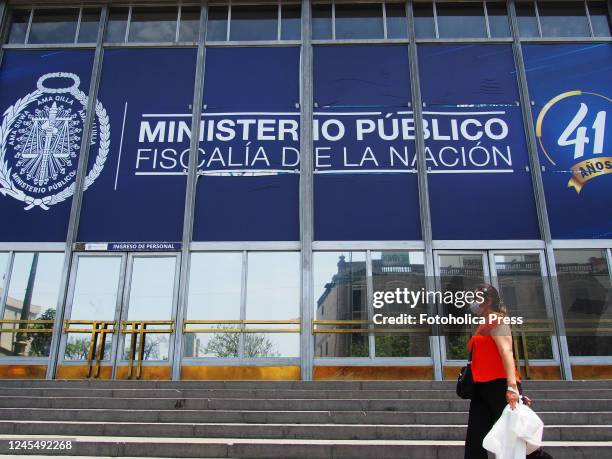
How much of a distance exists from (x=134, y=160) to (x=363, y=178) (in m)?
5.12

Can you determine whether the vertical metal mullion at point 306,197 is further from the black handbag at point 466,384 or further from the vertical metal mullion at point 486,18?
the black handbag at point 466,384

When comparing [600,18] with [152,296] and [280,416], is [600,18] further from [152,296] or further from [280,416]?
[152,296]

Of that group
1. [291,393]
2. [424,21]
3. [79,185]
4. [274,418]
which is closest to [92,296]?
[79,185]

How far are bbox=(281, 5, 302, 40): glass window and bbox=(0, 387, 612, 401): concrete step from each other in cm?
850

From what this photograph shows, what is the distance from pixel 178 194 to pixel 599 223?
9012 mm

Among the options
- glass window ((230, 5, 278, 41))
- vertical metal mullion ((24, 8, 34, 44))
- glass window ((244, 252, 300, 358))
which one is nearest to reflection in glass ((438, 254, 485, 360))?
glass window ((244, 252, 300, 358))

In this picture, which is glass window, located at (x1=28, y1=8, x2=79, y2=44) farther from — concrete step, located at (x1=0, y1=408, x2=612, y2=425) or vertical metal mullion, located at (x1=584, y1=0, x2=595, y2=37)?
vertical metal mullion, located at (x1=584, y1=0, x2=595, y2=37)

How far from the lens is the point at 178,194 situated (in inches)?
428

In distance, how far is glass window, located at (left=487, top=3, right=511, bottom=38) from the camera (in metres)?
12.2

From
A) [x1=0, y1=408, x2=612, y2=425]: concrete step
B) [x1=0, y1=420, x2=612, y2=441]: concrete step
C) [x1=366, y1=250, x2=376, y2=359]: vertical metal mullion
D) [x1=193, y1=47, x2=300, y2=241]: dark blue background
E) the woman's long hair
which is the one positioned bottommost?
[x1=0, y1=420, x2=612, y2=441]: concrete step

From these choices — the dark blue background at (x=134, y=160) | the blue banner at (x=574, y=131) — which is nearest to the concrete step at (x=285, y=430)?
the dark blue background at (x=134, y=160)

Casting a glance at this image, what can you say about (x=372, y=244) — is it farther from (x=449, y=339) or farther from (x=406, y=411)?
(x=406, y=411)

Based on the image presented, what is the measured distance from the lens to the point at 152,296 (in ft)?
33.5

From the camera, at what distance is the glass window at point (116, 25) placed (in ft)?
40.3
